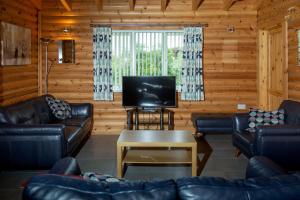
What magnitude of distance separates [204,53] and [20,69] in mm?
3756

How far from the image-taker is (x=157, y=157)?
472 cm

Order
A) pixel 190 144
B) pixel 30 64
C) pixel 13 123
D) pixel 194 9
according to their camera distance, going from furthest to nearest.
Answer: pixel 194 9 → pixel 30 64 → pixel 13 123 → pixel 190 144

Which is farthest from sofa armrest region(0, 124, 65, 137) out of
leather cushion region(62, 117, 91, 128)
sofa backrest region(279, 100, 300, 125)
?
sofa backrest region(279, 100, 300, 125)

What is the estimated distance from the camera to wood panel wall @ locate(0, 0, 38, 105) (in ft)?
18.3

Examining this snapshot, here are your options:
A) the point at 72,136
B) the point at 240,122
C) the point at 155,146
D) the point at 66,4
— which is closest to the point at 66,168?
the point at 155,146

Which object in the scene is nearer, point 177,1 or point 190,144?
point 190,144

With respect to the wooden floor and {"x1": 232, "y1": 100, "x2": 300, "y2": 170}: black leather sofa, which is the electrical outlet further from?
{"x1": 232, "y1": 100, "x2": 300, "y2": 170}: black leather sofa

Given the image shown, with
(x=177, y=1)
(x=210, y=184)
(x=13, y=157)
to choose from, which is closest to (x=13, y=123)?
(x=13, y=157)

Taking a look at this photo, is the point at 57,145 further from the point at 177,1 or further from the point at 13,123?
the point at 177,1

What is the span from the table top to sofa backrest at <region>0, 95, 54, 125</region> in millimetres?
1502

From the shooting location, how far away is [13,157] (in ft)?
14.8

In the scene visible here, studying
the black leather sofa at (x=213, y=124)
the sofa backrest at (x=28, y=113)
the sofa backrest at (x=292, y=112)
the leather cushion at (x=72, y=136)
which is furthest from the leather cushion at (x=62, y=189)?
the black leather sofa at (x=213, y=124)

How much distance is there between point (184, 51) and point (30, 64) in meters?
3.16

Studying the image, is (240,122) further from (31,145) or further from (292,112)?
(31,145)
